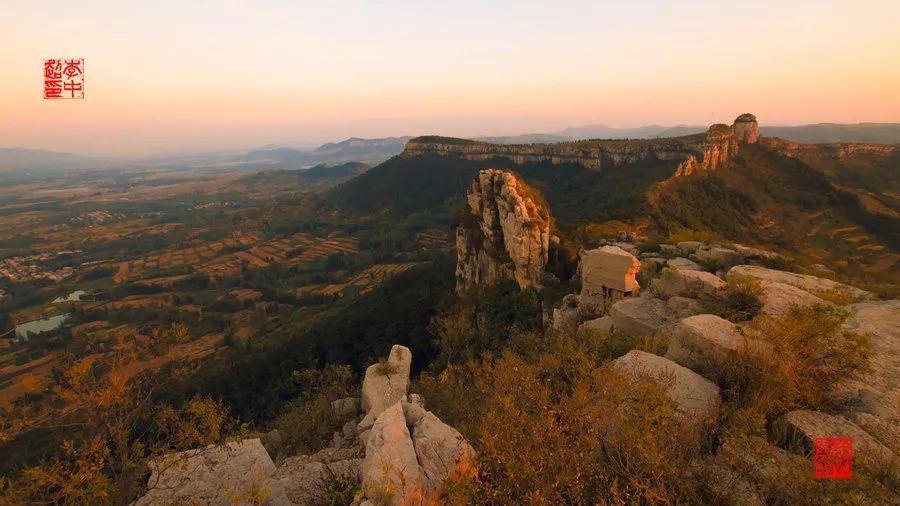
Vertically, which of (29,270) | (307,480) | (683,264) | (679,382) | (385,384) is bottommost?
(29,270)

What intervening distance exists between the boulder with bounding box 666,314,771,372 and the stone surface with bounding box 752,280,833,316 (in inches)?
122

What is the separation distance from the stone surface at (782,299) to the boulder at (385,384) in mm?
14344

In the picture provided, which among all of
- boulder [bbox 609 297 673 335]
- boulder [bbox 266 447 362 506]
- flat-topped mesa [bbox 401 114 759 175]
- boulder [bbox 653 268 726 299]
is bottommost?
boulder [bbox 266 447 362 506]

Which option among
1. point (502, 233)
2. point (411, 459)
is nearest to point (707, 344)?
point (411, 459)

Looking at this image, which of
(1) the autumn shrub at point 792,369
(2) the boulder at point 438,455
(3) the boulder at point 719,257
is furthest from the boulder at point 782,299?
(2) the boulder at point 438,455

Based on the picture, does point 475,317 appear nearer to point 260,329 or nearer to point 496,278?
point 496,278

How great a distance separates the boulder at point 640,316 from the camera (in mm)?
15781

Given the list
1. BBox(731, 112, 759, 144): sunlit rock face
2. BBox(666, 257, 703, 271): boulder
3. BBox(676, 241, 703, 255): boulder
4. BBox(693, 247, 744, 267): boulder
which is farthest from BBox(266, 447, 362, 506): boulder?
BBox(731, 112, 759, 144): sunlit rock face

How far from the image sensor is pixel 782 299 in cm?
1416

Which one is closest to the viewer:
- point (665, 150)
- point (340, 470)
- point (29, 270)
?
point (340, 470)

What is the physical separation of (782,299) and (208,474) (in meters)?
19.9

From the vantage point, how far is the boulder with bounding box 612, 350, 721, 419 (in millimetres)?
8531

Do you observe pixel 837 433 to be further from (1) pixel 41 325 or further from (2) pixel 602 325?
(1) pixel 41 325

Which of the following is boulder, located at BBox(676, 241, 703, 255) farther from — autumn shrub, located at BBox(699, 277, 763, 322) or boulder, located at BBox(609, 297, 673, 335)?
autumn shrub, located at BBox(699, 277, 763, 322)
